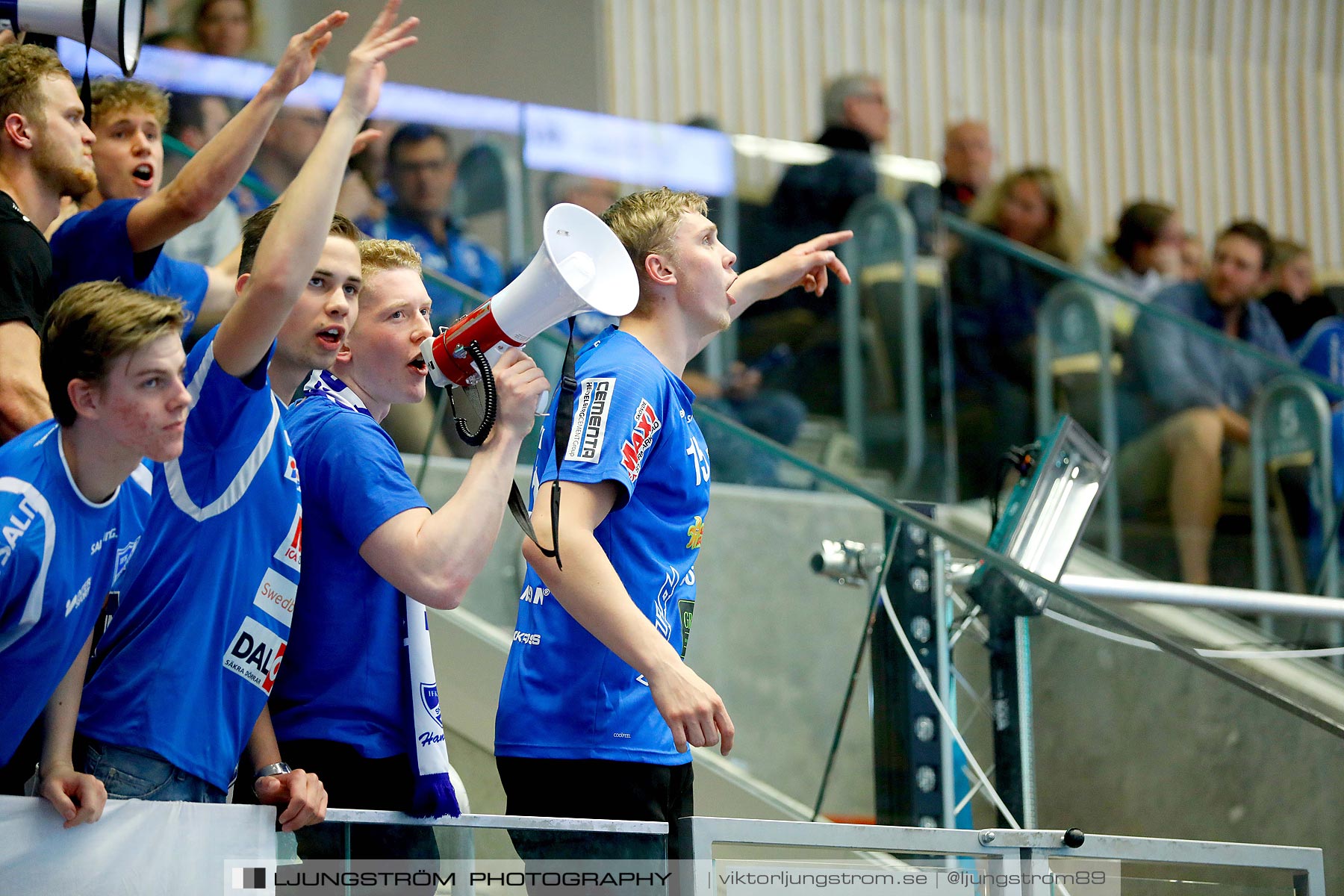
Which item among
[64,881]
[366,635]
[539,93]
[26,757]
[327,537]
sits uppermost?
[539,93]

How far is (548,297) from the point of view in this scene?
Answer: 1.90m

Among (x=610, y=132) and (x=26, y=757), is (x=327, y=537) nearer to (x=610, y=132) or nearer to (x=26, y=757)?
(x=26, y=757)

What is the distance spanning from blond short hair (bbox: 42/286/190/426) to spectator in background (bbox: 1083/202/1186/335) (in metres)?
4.76

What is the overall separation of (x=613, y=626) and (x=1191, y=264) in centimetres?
514

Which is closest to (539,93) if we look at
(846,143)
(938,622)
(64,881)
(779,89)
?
(779,89)

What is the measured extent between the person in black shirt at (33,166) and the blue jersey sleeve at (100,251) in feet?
0.18

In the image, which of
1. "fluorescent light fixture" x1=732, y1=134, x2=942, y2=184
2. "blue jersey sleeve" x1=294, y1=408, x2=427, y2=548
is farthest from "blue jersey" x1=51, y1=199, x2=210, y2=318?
"fluorescent light fixture" x1=732, y1=134, x2=942, y2=184

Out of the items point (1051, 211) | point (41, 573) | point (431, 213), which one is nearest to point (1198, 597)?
point (431, 213)

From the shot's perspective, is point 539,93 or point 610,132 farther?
point 539,93

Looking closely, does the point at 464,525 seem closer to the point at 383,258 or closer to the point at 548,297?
the point at 548,297

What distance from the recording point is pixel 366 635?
1950mm

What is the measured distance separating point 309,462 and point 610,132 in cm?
285

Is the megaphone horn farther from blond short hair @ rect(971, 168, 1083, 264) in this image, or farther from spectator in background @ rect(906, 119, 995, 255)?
blond short hair @ rect(971, 168, 1083, 264)

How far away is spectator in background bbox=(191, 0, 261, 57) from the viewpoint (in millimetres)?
4383
